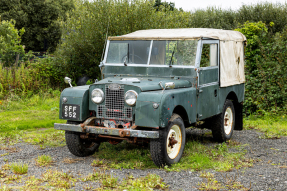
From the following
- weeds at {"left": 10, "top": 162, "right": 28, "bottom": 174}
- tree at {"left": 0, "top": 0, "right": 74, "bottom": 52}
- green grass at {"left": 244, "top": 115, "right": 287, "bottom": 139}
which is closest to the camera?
weeds at {"left": 10, "top": 162, "right": 28, "bottom": 174}

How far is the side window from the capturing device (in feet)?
22.4

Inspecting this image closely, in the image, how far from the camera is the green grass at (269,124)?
8.72 m

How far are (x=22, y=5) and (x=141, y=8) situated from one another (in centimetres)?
2196

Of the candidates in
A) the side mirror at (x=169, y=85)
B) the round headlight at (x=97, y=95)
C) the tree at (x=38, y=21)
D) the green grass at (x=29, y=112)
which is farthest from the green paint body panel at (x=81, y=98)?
the tree at (x=38, y=21)

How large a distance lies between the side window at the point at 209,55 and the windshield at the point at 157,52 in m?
0.32

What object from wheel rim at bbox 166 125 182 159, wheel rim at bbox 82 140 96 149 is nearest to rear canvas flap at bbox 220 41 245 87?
wheel rim at bbox 166 125 182 159

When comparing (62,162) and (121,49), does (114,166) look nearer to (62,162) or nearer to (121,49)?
(62,162)

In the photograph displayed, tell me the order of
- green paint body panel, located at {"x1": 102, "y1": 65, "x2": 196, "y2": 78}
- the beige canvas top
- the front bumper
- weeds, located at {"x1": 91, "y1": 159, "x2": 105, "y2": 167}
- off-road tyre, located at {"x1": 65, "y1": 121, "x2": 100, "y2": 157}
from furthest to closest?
the beige canvas top, green paint body panel, located at {"x1": 102, "y1": 65, "x2": 196, "y2": 78}, off-road tyre, located at {"x1": 65, "y1": 121, "x2": 100, "y2": 157}, weeds, located at {"x1": 91, "y1": 159, "x2": 105, "y2": 167}, the front bumper

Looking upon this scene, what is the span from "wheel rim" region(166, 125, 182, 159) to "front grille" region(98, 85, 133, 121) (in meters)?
0.74

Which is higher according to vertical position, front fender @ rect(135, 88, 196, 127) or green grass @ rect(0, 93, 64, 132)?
front fender @ rect(135, 88, 196, 127)

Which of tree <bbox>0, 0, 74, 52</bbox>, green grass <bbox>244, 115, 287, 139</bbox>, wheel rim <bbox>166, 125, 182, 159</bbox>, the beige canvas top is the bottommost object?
green grass <bbox>244, 115, 287, 139</bbox>

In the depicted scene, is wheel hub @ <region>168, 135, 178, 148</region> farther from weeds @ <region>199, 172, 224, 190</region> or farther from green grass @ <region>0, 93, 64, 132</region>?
green grass @ <region>0, 93, 64, 132</region>

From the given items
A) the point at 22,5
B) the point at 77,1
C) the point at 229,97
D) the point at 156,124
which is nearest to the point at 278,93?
the point at 229,97

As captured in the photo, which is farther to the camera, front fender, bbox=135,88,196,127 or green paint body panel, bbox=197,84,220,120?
green paint body panel, bbox=197,84,220,120
